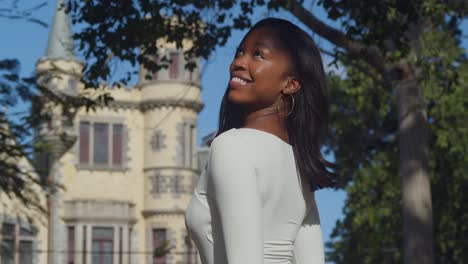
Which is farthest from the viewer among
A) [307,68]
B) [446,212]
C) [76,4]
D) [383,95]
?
[446,212]

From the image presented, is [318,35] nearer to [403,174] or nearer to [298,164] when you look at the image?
[403,174]

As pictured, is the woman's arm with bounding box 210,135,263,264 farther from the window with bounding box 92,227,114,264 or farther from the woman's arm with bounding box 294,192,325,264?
the window with bounding box 92,227,114,264

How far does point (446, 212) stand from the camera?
26078 millimetres

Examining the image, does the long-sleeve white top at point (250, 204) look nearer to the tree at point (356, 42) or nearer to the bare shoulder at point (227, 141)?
the bare shoulder at point (227, 141)

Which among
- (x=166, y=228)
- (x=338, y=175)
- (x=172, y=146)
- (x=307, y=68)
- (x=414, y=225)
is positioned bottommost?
(x=338, y=175)

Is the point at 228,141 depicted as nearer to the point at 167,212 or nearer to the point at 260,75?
the point at 260,75

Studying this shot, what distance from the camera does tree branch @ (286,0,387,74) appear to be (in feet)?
47.3

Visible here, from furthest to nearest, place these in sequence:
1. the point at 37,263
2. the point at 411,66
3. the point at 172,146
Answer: the point at 172,146 → the point at 37,263 → the point at 411,66

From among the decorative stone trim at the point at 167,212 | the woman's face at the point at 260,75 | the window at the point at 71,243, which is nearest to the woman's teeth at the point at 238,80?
the woman's face at the point at 260,75

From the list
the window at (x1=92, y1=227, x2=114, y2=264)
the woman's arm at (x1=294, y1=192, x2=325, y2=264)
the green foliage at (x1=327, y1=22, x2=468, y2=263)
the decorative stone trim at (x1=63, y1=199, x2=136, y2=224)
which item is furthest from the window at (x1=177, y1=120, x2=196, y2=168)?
the woman's arm at (x1=294, y1=192, x2=325, y2=264)

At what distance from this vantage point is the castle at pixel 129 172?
46.2 meters

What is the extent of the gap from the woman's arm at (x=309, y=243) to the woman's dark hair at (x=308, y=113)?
17 cm

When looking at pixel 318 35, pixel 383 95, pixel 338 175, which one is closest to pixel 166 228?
pixel 383 95

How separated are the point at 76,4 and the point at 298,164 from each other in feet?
33.5
